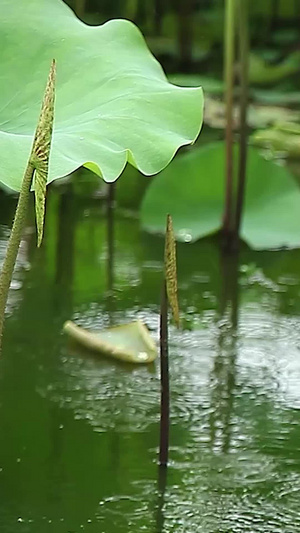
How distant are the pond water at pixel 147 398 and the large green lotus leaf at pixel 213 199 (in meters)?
0.05

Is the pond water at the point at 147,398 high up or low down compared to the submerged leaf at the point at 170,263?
down

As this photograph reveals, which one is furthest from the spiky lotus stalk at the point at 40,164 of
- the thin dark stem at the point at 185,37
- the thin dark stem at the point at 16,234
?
the thin dark stem at the point at 185,37

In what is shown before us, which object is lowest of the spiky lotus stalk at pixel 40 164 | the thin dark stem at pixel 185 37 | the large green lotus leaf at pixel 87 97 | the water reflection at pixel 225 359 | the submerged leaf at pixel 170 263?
the thin dark stem at pixel 185 37

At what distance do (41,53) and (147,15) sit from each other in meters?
3.24

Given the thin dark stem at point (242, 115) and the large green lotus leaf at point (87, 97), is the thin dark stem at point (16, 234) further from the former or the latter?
the thin dark stem at point (242, 115)

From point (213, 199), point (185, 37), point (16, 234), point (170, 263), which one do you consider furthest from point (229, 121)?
point (185, 37)

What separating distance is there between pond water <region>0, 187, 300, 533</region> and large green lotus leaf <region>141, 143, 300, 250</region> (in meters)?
0.05

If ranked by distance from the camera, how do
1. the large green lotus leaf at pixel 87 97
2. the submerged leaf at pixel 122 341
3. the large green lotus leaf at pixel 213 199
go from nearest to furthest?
1. the large green lotus leaf at pixel 87 97
2. the submerged leaf at pixel 122 341
3. the large green lotus leaf at pixel 213 199

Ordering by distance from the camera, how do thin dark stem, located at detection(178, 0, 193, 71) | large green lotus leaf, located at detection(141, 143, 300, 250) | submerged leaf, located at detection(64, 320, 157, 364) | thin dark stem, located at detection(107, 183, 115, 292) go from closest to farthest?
1. submerged leaf, located at detection(64, 320, 157, 364)
2. thin dark stem, located at detection(107, 183, 115, 292)
3. large green lotus leaf, located at detection(141, 143, 300, 250)
4. thin dark stem, located at detection(178, 0, 193, 71)

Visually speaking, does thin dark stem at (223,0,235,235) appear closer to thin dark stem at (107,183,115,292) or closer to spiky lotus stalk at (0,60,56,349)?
thin dark stem at (107,183,115,292)

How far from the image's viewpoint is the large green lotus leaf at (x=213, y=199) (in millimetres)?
2043

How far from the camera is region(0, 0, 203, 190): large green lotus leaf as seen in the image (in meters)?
0.98

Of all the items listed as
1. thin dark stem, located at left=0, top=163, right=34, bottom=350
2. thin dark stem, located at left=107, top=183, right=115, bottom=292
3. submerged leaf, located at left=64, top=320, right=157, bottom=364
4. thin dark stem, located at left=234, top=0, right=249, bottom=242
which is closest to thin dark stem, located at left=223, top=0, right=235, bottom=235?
thin dark stem, located at left=234, top=0, right=249, bottom=242

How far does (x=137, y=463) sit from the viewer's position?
1156 mm
